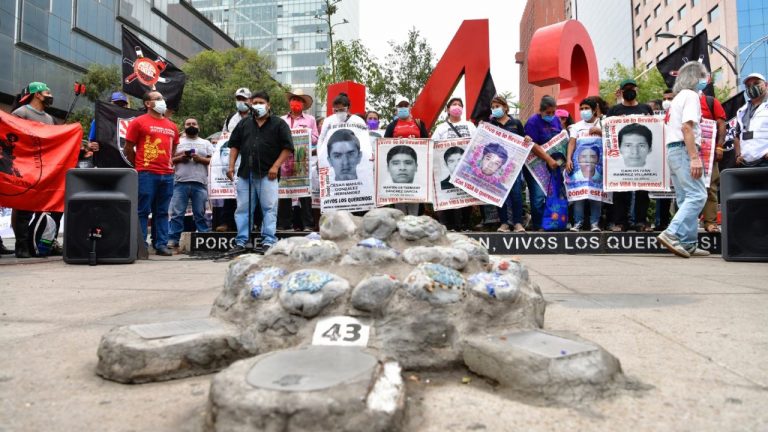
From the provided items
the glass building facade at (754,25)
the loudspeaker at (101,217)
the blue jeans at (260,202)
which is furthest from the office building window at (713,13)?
the loudspeaker at (101,217)

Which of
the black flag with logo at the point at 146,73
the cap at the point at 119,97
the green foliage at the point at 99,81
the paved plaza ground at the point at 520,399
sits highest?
the green foliage at the point at 99,81

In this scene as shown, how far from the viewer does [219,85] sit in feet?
137

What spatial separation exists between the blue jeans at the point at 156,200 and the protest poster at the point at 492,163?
12.4ft

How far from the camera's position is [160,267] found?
517 cm

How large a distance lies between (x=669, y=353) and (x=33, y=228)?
715cm

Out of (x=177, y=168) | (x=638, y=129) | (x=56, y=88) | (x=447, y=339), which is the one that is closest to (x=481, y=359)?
(x=447, y=339)

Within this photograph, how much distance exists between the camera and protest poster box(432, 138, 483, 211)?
6906mm

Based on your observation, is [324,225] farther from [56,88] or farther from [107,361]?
[56,88]

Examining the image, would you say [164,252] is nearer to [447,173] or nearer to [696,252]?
[447,173]

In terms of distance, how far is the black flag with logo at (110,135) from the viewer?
766 cm

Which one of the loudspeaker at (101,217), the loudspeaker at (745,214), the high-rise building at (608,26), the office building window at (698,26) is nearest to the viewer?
the loudspeaker at (745,214)

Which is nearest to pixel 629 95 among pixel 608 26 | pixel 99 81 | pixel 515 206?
pixel 515 206

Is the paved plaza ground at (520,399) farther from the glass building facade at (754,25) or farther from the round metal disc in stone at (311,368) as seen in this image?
the glass building facade at (754,25)

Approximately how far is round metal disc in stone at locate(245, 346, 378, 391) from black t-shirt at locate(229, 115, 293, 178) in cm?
435
